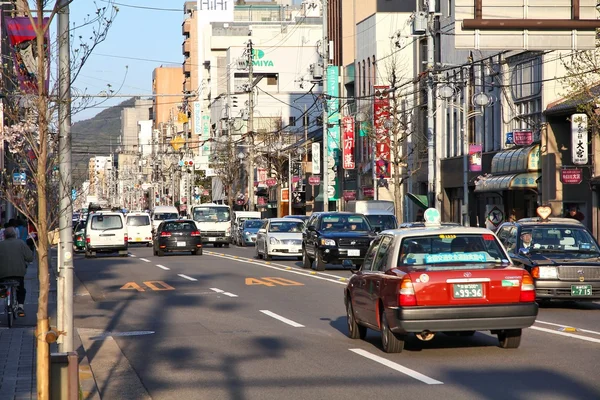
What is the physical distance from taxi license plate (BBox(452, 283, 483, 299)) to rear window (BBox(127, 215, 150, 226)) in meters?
47.2

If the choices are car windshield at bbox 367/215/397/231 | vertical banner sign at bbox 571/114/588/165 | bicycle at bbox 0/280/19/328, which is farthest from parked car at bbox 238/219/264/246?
bicycle at bbox 0/280/19/328

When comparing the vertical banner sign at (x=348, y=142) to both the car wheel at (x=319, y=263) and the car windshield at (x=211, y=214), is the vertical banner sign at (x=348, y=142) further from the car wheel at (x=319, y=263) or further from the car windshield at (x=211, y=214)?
the car wheel at (x=319, y=263)

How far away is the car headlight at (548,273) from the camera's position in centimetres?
1939

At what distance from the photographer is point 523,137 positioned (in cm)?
4400

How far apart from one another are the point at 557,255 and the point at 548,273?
89cm

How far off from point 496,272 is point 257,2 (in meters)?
149

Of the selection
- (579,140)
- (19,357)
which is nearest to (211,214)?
(579,140)

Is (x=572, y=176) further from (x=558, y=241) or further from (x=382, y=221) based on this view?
(x=558, y=241)

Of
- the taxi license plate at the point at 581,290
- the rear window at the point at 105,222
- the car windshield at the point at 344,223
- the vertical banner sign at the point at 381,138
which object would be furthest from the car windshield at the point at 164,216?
the taxi license plate at the point at 581,290

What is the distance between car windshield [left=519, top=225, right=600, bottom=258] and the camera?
67.1 ft

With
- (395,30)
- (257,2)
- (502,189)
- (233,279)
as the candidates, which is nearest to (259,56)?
(257,2)

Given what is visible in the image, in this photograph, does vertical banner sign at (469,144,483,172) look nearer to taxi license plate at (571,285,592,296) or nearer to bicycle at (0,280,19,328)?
taxi license plate at (571,285,592,296)

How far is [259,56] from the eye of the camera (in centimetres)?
13138

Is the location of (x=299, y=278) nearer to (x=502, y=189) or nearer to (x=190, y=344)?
(x=190, y=344)
